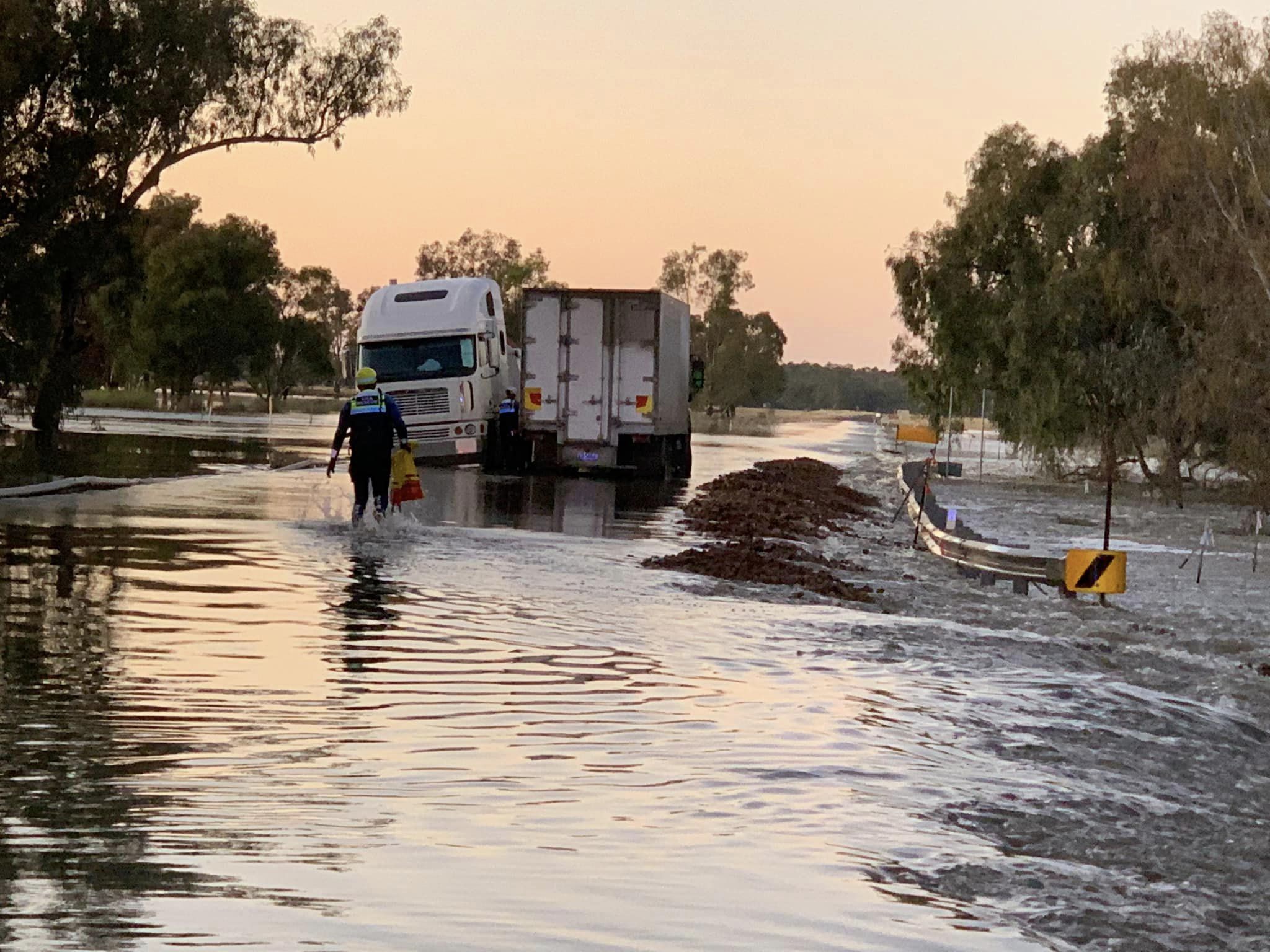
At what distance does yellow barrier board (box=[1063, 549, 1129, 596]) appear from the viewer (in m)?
19.7

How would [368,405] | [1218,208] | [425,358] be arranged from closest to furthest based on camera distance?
[368,405] → [425,358] → [1218,208]

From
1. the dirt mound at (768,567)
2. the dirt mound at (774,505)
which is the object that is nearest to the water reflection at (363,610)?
the dirt mound at (768,567)

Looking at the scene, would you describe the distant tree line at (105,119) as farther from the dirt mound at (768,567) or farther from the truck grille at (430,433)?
the dirt mound at (768,567)

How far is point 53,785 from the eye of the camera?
8.27 m

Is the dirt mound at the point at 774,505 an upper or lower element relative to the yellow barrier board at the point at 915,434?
lower

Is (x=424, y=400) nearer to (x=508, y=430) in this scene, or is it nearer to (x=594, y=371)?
(x=508, y=430)

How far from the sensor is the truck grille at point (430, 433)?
4306cm

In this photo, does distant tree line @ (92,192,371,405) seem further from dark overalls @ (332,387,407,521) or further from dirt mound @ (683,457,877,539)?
dark overalls @ (332,387,407,521)

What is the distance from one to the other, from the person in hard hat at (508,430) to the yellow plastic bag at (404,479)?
19025mm

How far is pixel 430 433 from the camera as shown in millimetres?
43125

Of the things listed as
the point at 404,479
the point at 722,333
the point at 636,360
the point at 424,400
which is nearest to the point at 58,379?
the point at 424,400

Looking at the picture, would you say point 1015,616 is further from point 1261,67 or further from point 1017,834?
point 1261,67

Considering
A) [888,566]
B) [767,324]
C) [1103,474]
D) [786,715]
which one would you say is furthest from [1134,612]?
[767,324]

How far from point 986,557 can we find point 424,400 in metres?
22.0
